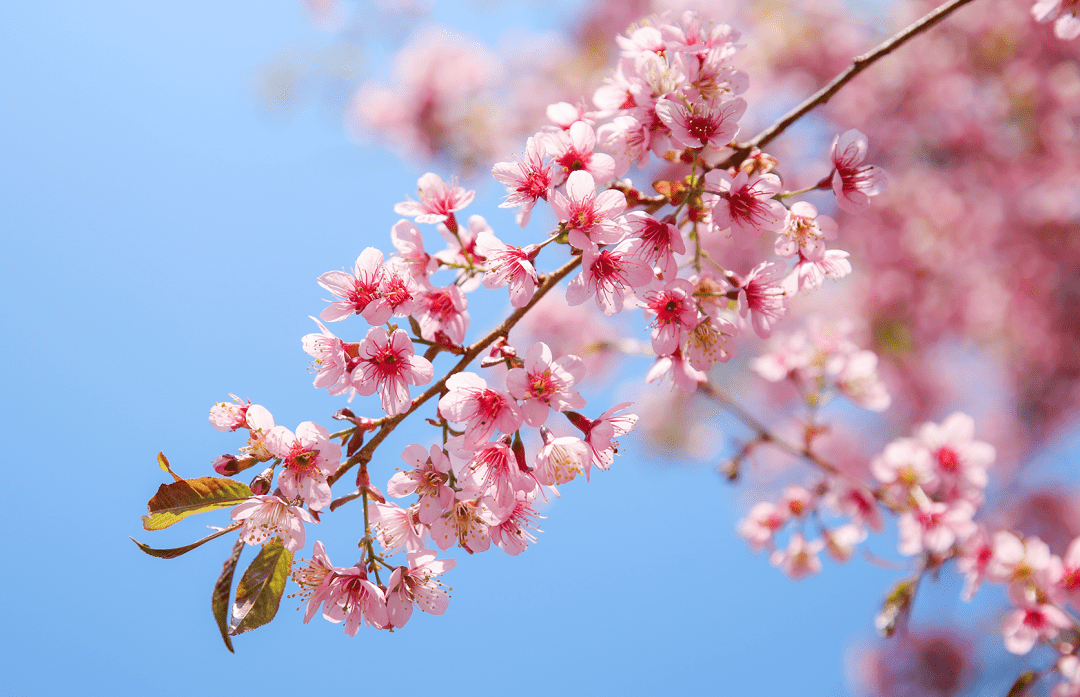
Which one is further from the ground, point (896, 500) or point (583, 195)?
point (583, 195)

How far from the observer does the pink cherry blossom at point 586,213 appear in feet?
3.92

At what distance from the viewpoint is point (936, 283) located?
20.5 ft

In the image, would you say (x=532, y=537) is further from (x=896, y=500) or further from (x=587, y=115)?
(x=896, y=500)

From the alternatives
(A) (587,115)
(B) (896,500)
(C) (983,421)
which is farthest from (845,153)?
(C) (983,421)

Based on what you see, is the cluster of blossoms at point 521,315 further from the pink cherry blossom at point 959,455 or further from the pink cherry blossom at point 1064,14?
the pink cherry blossom at point 959,455

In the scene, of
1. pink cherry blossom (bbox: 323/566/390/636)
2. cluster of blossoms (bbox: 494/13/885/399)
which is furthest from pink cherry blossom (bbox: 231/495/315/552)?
cluster of blossoms (bbox: 494/13/885/399)

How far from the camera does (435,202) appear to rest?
154cm

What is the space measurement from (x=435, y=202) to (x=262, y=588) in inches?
38.0

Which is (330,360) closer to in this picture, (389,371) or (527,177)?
(389,371)

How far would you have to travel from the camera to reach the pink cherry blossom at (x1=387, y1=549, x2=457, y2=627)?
126 cm

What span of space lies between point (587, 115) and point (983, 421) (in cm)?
806

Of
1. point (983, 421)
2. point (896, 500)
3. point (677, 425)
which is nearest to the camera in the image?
point (896, 500)

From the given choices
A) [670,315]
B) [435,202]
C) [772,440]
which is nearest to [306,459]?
[435,202]

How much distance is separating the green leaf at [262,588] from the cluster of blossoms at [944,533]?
5.54 feet
